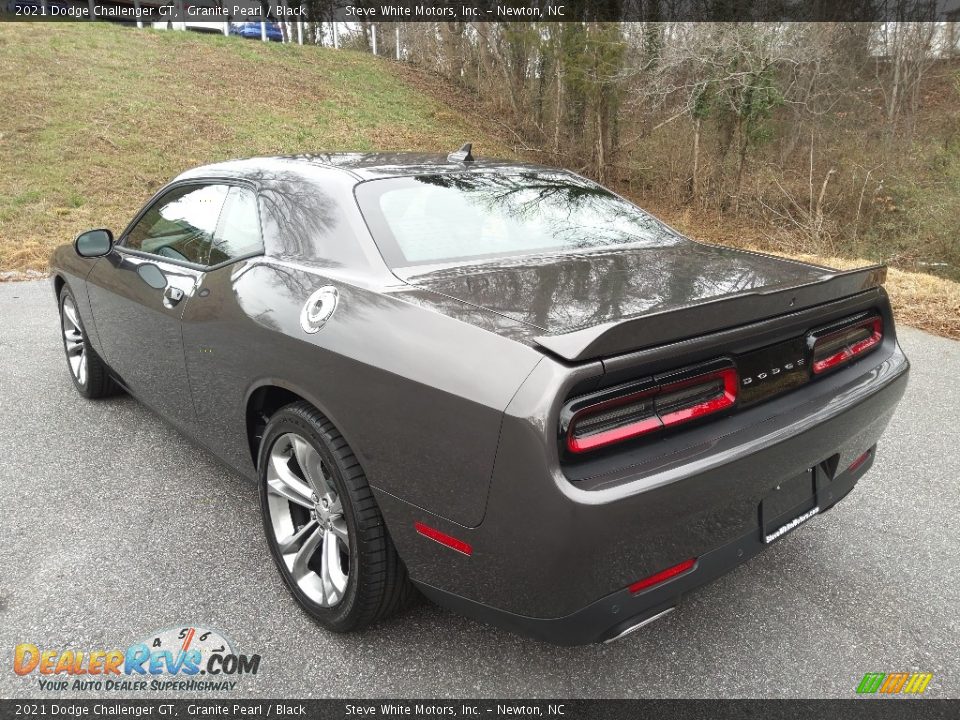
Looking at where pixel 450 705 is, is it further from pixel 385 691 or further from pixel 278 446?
pixel 278 446

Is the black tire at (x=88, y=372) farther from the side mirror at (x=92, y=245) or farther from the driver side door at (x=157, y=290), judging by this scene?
the side mirror at (x=92, y=245)

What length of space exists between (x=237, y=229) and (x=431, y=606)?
1.64 metres

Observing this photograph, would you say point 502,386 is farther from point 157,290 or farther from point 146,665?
point 157,290

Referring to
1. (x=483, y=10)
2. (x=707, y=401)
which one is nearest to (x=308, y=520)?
(x=707, y=401)

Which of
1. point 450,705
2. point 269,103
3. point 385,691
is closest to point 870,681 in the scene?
point 450,705

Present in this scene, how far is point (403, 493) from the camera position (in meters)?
1.81

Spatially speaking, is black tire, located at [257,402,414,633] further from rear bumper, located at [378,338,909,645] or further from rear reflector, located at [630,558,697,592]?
rear reflector, located at [630,558,697,592]

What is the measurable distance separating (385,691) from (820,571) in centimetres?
164

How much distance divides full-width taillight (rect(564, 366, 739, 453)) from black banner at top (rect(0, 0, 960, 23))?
48.3 feet

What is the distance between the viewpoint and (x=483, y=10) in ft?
69.8

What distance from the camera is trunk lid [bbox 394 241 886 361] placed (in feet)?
5.28

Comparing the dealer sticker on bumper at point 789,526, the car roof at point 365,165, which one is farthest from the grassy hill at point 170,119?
the car roof at point 365,165

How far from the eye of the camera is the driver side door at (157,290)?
2.85 m

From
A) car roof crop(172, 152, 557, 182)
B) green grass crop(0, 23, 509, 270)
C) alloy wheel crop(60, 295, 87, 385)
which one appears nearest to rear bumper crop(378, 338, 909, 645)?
car roof crop(172, 152, 557, 182)
